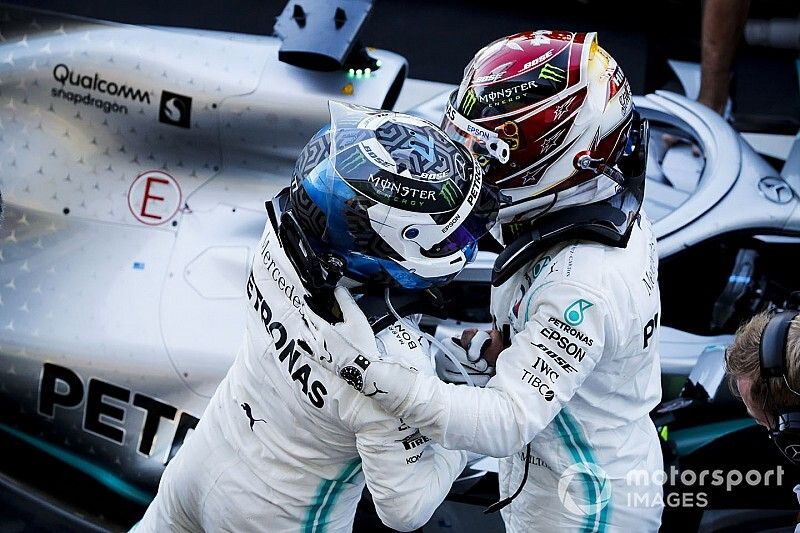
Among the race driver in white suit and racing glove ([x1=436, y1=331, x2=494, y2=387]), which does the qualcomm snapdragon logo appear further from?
racing glove ([x1=436, y1=331, x2=494, y2=387])

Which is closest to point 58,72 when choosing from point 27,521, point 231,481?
point 27,521

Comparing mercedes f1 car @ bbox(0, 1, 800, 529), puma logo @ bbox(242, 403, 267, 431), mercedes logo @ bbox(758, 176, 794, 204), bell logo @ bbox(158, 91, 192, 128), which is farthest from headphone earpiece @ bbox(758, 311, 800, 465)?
bell logo @ bbox(158, 91, 192, 128)

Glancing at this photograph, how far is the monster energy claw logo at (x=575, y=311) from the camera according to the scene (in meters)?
1.66

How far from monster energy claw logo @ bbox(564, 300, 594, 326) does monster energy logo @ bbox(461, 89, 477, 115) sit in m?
0.38

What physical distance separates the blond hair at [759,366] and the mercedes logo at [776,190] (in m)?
1.31

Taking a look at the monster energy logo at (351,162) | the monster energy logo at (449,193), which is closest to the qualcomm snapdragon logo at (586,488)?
the monster energy logo at (449,193)

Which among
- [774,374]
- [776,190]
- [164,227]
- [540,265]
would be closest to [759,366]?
[774,374]

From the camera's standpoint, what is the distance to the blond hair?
1.54 metres

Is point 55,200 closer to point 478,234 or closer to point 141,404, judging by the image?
point 141,404

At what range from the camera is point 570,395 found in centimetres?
168

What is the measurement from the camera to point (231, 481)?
5.72 ft

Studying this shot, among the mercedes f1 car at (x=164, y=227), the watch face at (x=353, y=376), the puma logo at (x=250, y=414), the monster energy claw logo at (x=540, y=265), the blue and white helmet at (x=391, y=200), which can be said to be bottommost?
the mercedes f1 car at (x=164, y=227)

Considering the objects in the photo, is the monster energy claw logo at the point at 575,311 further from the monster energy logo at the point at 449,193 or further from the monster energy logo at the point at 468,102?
the monster energy logo at the point at 468,102

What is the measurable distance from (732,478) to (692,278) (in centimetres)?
64
